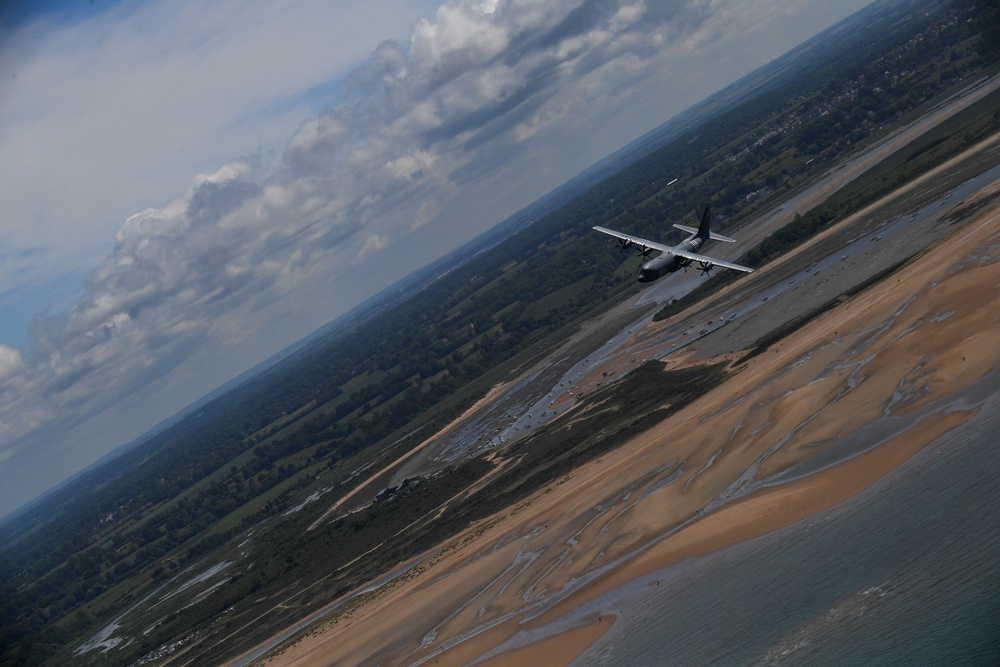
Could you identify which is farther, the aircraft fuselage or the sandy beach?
the aircraft fuselage

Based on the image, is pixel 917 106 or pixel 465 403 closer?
pixel 465 403

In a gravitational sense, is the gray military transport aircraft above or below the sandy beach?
above

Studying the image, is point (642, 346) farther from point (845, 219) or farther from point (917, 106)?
point (917, 106)

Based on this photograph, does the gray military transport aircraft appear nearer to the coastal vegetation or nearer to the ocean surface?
the coastal vegetation

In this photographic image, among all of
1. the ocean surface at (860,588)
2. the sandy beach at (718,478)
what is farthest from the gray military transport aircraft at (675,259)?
the ocean surface at (860,588)

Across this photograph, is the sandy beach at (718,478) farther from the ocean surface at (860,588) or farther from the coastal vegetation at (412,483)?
the coastal vegetation at (412,483)

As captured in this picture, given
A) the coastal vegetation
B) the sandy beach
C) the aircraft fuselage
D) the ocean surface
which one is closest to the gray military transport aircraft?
the aircraft fuselage

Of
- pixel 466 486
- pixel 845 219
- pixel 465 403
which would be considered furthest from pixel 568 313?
pixel 466 486

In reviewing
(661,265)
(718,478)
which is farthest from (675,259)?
(718,478)

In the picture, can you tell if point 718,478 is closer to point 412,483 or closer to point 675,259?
point 675,259
